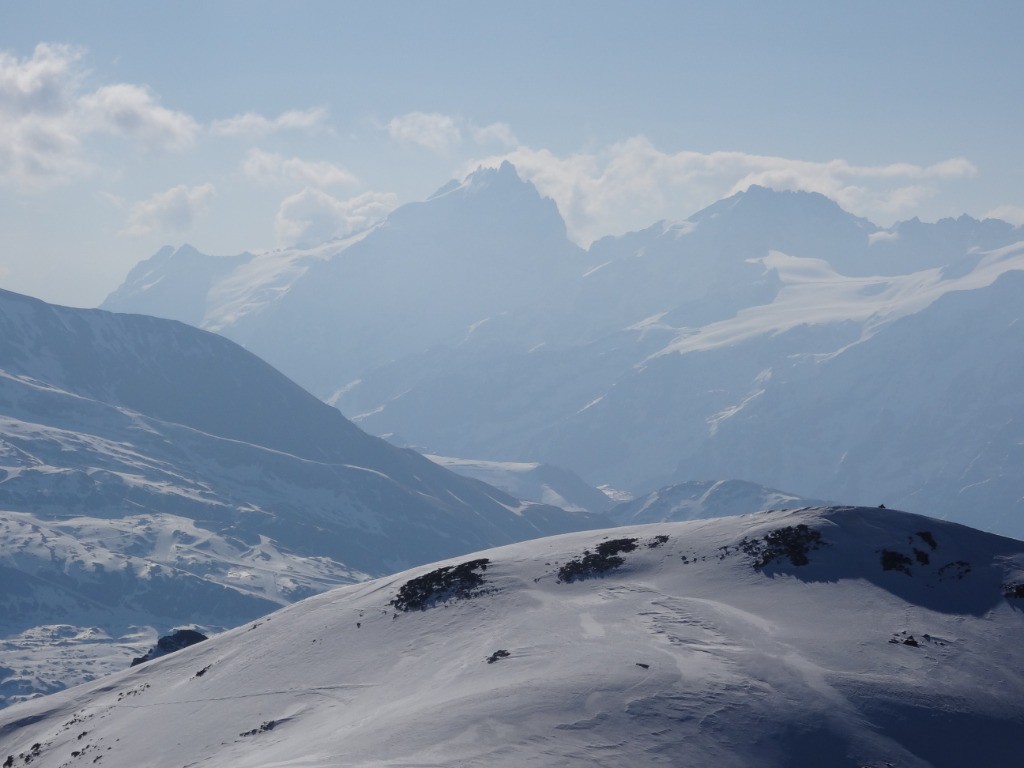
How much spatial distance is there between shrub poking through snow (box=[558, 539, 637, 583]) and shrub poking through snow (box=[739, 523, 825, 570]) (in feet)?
27.2

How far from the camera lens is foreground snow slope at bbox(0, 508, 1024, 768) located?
47156 millimetres

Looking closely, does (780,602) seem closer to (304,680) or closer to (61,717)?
(304,680)

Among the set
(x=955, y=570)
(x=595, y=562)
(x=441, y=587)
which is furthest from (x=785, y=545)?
(x=441, y=587)

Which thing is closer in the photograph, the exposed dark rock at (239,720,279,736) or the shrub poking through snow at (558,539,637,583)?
the exposed dark rock at (239,720,279,736)

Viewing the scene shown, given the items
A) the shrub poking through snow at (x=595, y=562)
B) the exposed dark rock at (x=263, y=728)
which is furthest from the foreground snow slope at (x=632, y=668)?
the shrub poking through snow at (x=595, y=562)

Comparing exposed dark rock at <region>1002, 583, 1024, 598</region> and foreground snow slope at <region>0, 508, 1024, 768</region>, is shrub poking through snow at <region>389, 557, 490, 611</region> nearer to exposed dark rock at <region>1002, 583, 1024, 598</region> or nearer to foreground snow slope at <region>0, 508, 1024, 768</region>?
foreground snow slope at <region>0, 508, 1024, 768</region>

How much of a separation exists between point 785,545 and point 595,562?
41.1 ft

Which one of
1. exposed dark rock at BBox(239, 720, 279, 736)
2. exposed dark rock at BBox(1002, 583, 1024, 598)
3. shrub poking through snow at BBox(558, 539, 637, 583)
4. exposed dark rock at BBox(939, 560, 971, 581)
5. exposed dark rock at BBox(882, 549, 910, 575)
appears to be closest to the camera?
exposed dark rock at BBox(239, 720, 279, 736)

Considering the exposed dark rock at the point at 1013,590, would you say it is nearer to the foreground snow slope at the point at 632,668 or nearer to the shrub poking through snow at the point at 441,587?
the foreground snow slope at the point at 632,668

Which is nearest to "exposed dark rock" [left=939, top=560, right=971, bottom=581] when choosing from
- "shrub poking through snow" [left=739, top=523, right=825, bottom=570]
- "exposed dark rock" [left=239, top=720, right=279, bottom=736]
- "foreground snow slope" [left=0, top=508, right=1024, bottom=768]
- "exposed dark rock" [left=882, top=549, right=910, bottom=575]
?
"foreground snow slope" [left=0, top=508, right=1024, bottom=768]

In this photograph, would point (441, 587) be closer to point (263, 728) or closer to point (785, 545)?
point (263, 728)

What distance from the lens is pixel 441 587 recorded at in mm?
75250

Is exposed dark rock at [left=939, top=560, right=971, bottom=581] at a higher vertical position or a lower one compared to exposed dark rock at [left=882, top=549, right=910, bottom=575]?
lower

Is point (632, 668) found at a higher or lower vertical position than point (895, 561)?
lower
